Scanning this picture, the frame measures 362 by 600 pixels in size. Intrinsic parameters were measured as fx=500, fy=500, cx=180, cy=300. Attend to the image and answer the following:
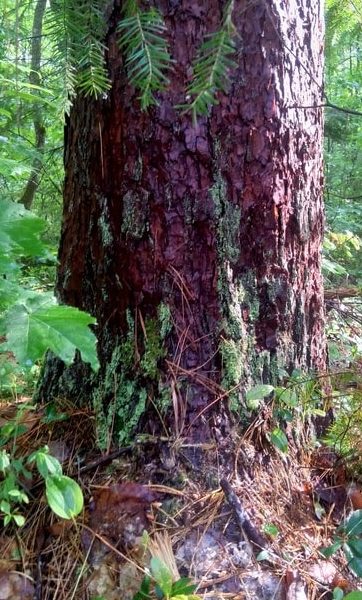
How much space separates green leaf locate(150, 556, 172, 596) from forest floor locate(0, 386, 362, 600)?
37 mm

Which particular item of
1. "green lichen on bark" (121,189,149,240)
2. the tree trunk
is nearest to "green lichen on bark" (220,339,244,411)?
the tree trunk

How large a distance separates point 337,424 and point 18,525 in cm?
101

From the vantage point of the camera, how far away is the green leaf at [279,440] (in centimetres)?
148

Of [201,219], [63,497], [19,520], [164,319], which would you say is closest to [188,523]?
[63,497]

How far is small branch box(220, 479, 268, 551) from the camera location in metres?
1.30

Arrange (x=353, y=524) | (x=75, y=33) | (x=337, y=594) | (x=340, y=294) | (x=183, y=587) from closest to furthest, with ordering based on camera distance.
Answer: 1. (x=75, y=33)
2. (x=183, y=587)
3. (x=337, y=594)
4. (x=353, y=524)
5. (x=340, y=294)

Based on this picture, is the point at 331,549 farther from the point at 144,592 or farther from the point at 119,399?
the point at 119,399

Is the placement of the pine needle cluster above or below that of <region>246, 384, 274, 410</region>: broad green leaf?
above

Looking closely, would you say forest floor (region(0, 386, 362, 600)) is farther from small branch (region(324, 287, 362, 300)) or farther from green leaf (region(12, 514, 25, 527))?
small branch (region(324, 287, 362, 300))

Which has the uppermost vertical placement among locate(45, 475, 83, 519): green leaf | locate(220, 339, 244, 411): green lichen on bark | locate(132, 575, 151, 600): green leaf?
locate(220, 339, 244, 411): green lichen on bark

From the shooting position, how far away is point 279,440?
148 centimetres

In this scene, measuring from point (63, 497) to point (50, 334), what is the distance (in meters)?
0.45

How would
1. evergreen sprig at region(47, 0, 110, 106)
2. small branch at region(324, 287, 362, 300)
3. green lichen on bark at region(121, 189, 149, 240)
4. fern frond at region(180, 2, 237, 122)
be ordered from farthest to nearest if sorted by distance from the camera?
small branch at region(324, 287, 362, 300) → green lichen on bark at region(121, 189, 149, 240) → evergreen sprig at region(47, 0, 110, 106) → fern frond at region(180, 2, 237, 122)

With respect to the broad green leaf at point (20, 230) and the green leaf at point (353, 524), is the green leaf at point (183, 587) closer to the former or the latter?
the green leaf at point (353, 524)
